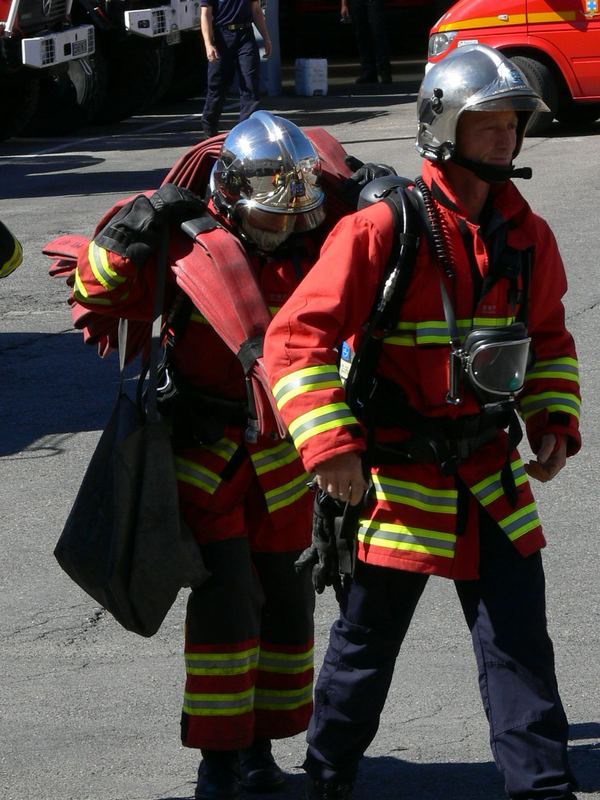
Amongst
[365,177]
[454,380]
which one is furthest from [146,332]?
[454,380]

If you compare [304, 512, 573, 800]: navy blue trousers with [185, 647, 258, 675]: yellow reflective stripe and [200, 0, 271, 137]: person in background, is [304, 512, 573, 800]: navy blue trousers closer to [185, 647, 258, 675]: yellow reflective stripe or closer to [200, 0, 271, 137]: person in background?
[185, 647, 258, 675]: yellow reflective stripe

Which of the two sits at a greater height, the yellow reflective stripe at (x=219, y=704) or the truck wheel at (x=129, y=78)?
the yellow reflective stripe at (x=219, y=704)

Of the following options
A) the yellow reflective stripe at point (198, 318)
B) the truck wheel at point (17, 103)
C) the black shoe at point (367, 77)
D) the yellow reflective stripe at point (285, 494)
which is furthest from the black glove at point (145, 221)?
the black shoe at point (367, 77)

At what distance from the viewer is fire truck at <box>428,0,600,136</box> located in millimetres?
14078

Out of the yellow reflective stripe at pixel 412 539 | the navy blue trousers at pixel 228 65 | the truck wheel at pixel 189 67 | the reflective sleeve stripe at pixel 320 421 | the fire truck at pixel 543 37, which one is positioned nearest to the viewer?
the reflective sleeve stripe at pixel 320 421

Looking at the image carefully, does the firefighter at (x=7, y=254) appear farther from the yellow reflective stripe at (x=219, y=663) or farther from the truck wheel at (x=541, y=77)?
the truck wheel at (x=541, y=77)

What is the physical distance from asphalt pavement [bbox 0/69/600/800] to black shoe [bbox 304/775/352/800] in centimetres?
31

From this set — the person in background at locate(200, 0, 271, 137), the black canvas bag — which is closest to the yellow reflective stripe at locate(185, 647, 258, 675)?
the black canvas bag

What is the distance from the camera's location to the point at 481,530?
320cm

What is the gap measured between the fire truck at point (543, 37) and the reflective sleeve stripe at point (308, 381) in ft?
37.8

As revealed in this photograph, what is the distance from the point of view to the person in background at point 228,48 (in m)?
14.2

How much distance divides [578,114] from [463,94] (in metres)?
12.8

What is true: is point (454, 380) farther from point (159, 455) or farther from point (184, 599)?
point (184, 599)

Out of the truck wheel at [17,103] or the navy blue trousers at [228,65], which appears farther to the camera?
the truck wheel at [17,103]
